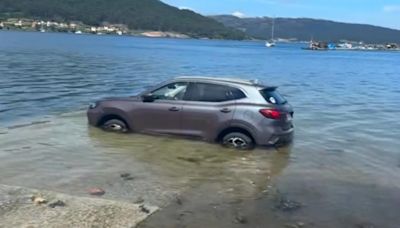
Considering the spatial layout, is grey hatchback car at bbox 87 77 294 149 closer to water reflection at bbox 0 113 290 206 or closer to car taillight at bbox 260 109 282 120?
car taillight at bbox 260 109 282 120

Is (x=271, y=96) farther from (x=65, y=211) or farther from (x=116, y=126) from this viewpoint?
(x=65, y=211)

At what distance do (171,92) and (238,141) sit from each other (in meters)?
1.96

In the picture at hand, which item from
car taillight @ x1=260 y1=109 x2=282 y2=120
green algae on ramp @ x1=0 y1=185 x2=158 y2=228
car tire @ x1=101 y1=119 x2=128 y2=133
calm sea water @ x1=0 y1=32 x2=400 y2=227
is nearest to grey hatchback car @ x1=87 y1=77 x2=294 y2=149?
car taillight @ x1=260 y1=109 x2=282 y2=120

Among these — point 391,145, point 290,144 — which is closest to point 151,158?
point 290,144

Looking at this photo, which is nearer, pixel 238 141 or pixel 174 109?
pixel 238 141

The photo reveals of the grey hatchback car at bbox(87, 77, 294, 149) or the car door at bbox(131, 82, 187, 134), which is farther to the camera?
the car door at bbox(131, 82, 187, 134)

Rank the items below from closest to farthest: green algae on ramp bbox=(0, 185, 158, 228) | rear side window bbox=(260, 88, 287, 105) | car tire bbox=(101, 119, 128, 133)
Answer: green algae on ramp bbox=(0, 185, 158, 228), rear side window bbox=(260, 88, 287, 105), car tire bbox=(101, 119, 128, 133)

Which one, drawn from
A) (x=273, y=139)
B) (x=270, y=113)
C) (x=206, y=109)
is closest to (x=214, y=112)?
(x=206, y=109)

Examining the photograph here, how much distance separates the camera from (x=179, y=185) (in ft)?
31.3

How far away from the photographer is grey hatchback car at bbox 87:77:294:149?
12.5 m

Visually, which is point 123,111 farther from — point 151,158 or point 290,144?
point 290,144

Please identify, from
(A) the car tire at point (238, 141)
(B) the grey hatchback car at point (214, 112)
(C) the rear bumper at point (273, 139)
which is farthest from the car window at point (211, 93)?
(C) the rear bumper at point (273, 139)

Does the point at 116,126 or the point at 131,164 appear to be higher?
the point at 116,126

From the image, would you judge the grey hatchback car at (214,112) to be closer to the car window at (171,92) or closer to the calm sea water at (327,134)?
the car window at (171,92)
